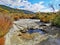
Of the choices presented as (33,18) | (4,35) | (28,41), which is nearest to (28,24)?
(33,18)

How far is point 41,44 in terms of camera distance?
7.92 ft

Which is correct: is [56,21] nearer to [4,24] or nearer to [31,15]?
[31,15]

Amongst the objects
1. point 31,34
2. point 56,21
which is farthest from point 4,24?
point 56,21

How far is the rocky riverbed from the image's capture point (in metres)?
2.46

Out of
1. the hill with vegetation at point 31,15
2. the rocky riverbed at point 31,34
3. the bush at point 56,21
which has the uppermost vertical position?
the hill with vegetation at point 31,15

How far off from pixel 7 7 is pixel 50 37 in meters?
0.85

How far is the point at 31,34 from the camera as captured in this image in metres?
2.56

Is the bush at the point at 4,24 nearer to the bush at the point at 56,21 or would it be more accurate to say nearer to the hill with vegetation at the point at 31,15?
the hill with vegetation at the point at 31,15

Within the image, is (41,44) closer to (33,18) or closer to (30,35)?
(30,35)

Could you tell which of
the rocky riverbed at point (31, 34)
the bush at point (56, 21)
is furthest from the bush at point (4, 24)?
the bush at point (56, 21)

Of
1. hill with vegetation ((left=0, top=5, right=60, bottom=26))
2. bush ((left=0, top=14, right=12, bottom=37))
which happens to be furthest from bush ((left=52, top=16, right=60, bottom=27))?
bush ((left=0, top=14, right=12, bottom=37))

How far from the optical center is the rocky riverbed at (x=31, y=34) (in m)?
2.46

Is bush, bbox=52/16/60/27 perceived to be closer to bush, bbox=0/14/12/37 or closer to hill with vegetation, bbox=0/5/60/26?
hill with vegetation, bbox=0/5/60/26

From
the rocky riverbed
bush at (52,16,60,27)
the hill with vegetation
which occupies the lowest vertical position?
the rocky riverbed
